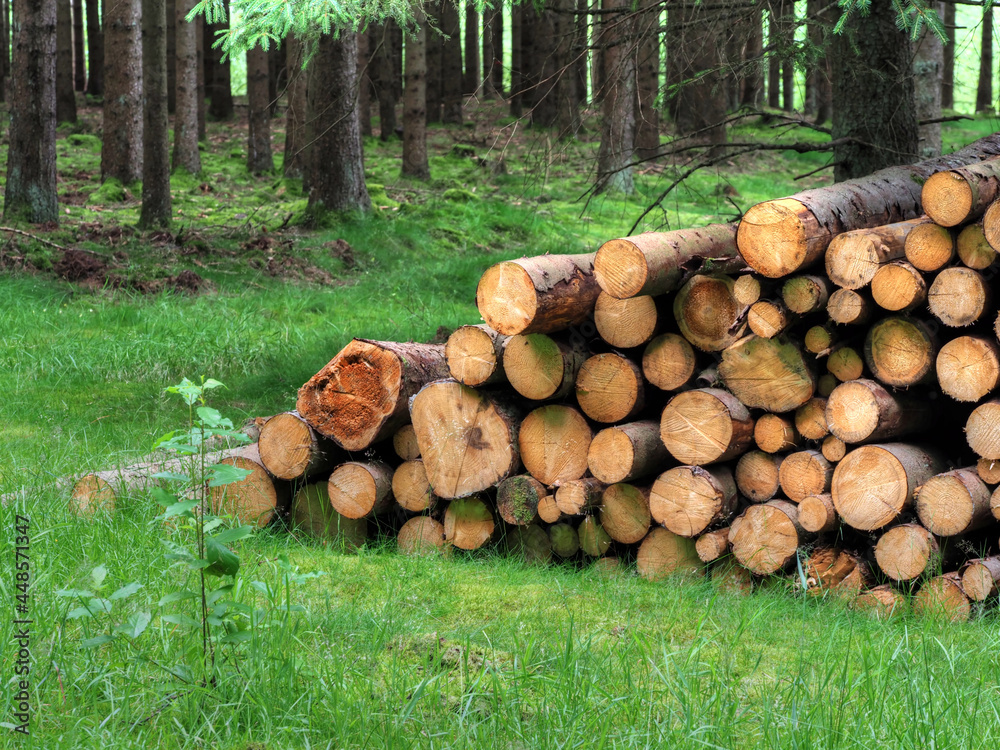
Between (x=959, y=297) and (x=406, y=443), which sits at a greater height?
(x=959, y=297)

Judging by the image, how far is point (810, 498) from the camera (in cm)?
412

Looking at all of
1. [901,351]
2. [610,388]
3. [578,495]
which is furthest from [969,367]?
[578,495]

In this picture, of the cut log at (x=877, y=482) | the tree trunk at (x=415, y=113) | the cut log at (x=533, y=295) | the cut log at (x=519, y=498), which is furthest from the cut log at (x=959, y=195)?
A: the tree trunk at (x=415, y=113)

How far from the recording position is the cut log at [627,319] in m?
4.35

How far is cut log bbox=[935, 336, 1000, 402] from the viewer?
12.5 ft

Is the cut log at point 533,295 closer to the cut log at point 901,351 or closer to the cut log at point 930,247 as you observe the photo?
the cut log at point 901,351

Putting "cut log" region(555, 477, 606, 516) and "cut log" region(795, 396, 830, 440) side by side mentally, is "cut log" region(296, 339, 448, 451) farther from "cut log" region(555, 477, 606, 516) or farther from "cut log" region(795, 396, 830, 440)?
"cut log" region(795, 396, 830, 440)

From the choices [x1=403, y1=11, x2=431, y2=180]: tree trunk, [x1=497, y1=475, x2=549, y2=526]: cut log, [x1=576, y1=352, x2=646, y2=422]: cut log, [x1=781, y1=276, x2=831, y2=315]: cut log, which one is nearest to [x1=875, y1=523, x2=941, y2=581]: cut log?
[x1=781, y1=276, x2=831, y2=315]: cut log

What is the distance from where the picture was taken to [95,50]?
27.2 meters

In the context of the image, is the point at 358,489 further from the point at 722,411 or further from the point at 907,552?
the point at 907,552

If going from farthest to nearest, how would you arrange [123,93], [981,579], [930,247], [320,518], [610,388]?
[123,93], [320,518], [610,388], [930,247], [981,579]

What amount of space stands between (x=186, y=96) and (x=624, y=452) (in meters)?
14.6

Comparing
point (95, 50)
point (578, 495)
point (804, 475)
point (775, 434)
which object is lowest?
point (578, 495)

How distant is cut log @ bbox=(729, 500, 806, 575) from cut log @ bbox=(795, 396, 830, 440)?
13.3 inches
